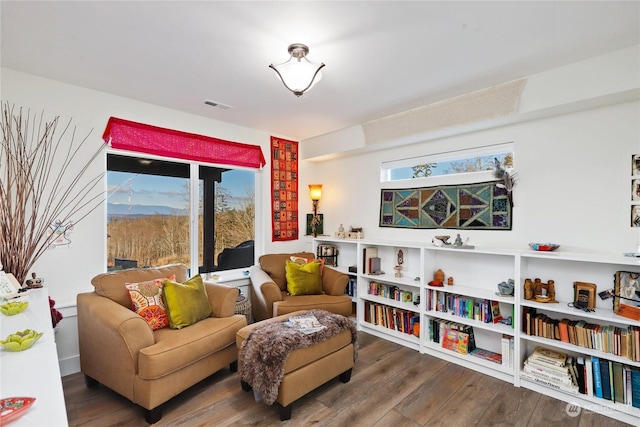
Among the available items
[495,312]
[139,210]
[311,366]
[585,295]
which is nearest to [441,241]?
[495,312]

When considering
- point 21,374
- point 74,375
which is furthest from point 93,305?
point 21,374

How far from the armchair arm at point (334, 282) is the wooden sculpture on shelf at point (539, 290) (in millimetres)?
1749

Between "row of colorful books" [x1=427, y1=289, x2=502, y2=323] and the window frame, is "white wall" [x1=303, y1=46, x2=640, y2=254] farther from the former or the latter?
"row of colorful books" [x1=427, y1=289, x2=502, y2=323]

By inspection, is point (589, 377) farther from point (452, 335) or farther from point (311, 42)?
point (311, 42)

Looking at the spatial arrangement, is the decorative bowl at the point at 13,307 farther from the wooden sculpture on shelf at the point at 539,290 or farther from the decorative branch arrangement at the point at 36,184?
the wooden sculpture on shelf at the point at 539,290

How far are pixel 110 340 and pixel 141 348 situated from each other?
26 cm

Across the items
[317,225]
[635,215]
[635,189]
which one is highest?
[635,189]

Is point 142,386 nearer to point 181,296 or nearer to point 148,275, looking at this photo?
point 181,296

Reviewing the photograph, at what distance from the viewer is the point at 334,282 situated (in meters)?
3.62

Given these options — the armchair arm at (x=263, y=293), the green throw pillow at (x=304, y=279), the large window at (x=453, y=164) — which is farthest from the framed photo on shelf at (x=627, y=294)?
the armchair arm at (x=263, y=293)

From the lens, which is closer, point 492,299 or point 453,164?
point 492,299

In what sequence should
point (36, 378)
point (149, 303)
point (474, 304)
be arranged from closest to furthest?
1. point (36, 378)
2. point (149, 303)
3. point (474, 304)

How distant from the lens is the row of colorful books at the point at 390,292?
3.45 meters

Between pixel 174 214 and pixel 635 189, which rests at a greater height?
pixel 635 189
